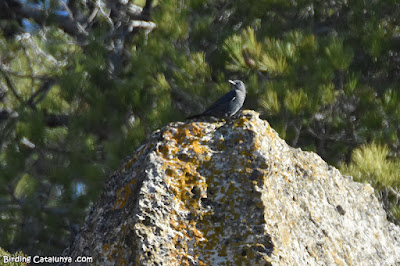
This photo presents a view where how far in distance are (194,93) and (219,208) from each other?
7.10 ft

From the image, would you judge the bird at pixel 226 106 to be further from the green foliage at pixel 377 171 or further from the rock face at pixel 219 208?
the green foliage at pixel 377 171

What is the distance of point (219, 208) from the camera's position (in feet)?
7.69

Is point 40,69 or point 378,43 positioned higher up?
point 40,69

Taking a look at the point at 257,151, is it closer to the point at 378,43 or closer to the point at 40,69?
the point at 378,43

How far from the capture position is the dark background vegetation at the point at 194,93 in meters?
4.29

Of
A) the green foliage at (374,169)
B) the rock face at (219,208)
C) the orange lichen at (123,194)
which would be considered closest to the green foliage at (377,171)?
the green foliage at (374,169)

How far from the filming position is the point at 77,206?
4.50m

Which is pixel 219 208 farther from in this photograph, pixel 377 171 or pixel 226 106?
pixel 377 171

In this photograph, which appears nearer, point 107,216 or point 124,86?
point 107,216

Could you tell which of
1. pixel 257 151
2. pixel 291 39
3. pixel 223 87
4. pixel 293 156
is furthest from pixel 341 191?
pixel 291 39

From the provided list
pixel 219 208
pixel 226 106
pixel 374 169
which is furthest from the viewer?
pixel 374 169

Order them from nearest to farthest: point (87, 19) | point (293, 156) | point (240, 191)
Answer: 1. point (240, 191)
2. point (293, 156)
3. point (87, 19)

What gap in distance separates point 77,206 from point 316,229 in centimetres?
249

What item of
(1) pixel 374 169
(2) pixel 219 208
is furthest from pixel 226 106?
(1) pixel 374 169
